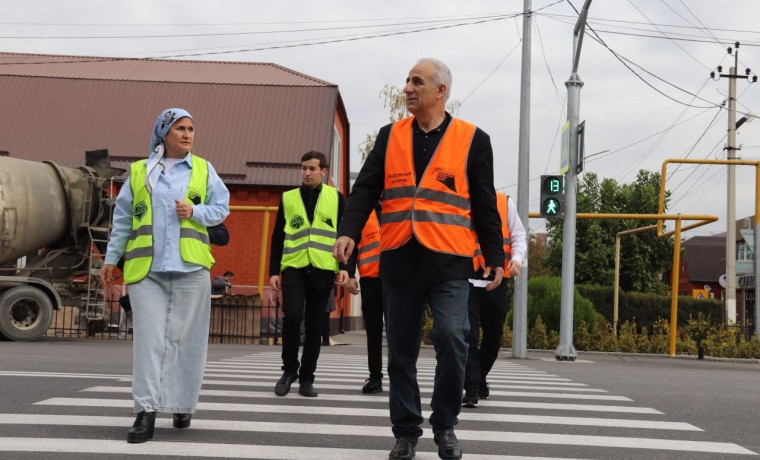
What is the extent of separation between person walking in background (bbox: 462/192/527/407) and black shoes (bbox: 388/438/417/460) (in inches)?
111

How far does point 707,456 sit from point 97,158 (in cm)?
1569

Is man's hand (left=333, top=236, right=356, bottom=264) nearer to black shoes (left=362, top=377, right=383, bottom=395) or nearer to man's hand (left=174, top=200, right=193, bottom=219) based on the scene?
man's hand (left=174, top=200, right=193, bottom=219)

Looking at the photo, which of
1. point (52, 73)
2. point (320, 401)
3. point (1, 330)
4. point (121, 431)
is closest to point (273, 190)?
point (52, 73)

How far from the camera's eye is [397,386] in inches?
207

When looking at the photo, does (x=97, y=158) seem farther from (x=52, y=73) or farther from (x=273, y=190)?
(x=52, y=73)

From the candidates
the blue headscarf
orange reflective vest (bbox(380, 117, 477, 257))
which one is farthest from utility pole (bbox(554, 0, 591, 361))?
orange reflective vest (bbox(380, 117, 477, 257))

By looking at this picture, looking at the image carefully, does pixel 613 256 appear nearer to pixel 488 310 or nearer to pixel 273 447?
pixel 488 310

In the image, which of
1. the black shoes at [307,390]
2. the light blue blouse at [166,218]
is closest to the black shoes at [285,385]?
the black shoes at [307,390]

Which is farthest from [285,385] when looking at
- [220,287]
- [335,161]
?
[335,161]

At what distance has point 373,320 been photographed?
9109mm

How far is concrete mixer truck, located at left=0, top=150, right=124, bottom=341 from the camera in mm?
17422

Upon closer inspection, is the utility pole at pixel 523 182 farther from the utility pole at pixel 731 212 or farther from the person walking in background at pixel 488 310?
the utility pole at pixel 731 212

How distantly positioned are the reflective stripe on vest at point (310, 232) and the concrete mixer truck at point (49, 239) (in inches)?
400

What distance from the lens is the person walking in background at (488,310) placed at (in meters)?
8.08
